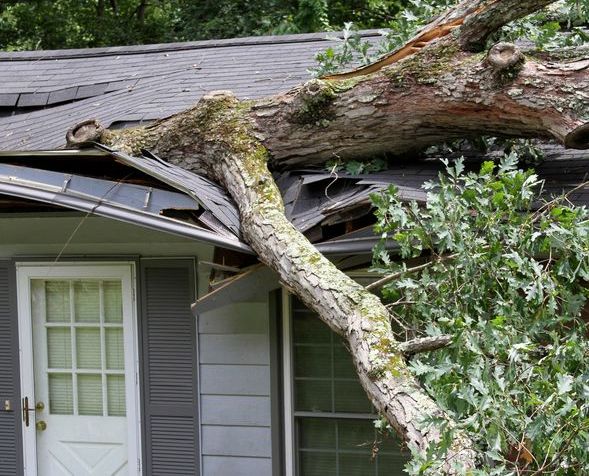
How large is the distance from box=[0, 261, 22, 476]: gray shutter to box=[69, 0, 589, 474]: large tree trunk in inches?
55.3

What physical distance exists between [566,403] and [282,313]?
3.36m

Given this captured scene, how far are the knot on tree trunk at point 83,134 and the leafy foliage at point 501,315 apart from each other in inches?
85.9

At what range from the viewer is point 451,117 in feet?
18.4

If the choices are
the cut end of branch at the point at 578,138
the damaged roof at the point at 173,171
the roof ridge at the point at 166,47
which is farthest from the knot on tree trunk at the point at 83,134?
the roof ridge at the point at 166,47

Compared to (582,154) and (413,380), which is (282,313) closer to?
(582,154)

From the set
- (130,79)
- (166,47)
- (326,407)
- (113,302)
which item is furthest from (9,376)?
(166,47)

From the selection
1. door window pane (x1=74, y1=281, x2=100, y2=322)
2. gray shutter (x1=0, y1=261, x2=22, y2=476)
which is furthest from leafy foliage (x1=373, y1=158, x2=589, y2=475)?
gray shutter (x1=0, y1=261, x2=22, y2=476)

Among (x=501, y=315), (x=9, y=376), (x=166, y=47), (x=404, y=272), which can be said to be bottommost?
(x=9, y=376)

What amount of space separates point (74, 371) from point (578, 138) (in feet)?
12.6

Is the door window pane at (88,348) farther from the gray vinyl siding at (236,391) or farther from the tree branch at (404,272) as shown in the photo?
the tree branch at (404,272)

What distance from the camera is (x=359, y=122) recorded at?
19.1 feet

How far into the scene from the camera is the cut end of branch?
498cm

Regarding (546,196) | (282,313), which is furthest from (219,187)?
(546,196)

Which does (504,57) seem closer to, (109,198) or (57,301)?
(109,198)
